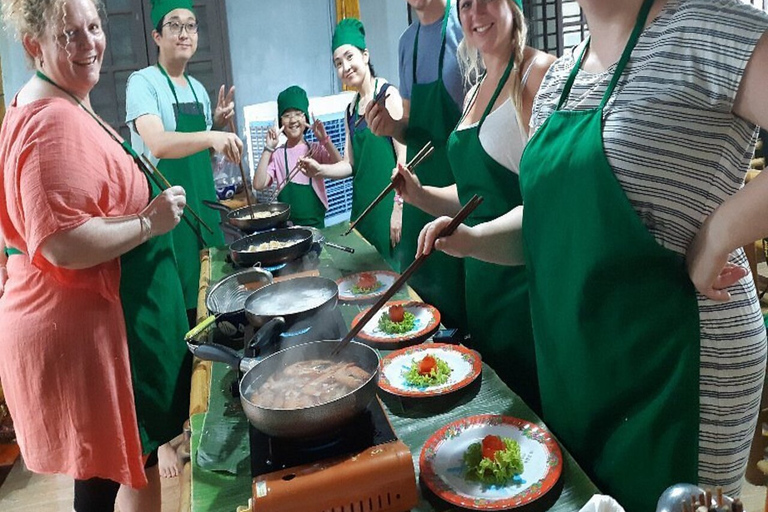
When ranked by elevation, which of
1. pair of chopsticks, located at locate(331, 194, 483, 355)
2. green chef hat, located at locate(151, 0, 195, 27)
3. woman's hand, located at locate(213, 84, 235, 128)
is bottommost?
pair of chopsticks, located at locate(331, 194, 483, 355)

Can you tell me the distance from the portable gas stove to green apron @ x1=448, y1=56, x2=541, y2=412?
2.68ft

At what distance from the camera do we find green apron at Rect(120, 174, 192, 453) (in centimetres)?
188

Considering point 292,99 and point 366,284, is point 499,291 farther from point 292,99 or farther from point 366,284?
point 292,99

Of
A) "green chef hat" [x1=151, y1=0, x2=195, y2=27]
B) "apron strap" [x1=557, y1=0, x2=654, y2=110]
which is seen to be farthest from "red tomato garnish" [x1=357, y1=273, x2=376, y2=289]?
"green chef hat" [x1=151, y1=0, x2=195, y2=27]

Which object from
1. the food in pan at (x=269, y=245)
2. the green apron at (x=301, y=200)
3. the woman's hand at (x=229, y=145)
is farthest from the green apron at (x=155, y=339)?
the green apron at (x=301, y=200)

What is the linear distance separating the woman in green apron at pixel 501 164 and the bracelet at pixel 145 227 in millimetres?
939

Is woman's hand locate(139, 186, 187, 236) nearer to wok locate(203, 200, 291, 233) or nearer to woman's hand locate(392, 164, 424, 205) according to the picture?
woman's hand locate(392, 164, 424, 205)

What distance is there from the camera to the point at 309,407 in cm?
103

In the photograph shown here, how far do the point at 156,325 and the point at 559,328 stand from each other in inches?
49.0

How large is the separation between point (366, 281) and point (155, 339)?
0.71m

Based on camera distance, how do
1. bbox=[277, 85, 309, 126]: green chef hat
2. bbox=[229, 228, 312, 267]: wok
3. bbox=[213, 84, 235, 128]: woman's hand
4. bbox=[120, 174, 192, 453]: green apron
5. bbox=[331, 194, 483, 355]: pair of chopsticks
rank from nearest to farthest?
bbox=[331, 194, 483, 355]: pair of chopsticks
bbox=[120, 174, 192, 453]: green apron
bbox=[229, 228, 312, 267]: wok
bbox=[213, 84, 235, 128]: woman's hand
bbox=[277, 85, 309, 126]: green chef hat

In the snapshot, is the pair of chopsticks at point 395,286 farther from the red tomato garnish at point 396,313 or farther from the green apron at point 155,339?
the green apron at point 155,339

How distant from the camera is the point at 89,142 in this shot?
170 centimetres

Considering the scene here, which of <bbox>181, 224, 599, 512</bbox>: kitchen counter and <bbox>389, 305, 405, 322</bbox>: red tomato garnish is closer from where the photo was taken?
<bbox>181, 224, 599, 512</bbox>: kitchen counter
